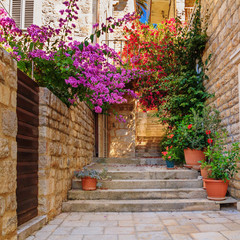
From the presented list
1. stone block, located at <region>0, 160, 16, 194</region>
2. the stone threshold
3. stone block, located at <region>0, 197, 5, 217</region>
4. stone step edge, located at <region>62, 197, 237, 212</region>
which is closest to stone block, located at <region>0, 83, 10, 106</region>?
stone block, located at <region>0, 160, 16, 194</region>

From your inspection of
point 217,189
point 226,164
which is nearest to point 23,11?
point 226,164

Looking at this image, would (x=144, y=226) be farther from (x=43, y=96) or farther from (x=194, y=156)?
(x=194, y=156)

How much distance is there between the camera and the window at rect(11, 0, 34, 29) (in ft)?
22.2

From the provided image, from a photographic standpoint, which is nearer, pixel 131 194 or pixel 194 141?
pixel 131 194

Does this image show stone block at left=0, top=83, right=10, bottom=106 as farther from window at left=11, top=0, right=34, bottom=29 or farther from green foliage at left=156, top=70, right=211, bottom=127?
window at left=11, top=0, right=34, bottom=29

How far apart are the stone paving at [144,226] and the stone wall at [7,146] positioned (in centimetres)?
74

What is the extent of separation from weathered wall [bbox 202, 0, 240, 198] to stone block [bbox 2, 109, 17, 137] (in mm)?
3369

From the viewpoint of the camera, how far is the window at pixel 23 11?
22.2ft

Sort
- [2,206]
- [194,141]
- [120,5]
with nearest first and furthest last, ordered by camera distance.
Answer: [2,206] < [194,141] < [120,5]

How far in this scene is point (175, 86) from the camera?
6.93 meters

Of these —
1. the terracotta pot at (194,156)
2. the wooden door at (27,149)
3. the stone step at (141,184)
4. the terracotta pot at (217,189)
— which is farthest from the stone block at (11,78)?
the terracotta pot at (194,156)

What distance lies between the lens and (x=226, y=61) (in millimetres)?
4863

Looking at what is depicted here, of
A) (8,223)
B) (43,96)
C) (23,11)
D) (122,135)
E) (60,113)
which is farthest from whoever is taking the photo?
(122,135)

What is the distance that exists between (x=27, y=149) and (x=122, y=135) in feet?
20.6
